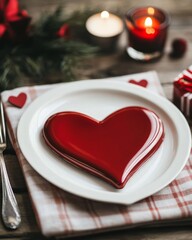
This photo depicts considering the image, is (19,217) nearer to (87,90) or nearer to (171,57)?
(87,90)

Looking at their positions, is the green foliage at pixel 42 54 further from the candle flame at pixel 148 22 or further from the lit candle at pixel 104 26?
the candle flame at pixel 148 22

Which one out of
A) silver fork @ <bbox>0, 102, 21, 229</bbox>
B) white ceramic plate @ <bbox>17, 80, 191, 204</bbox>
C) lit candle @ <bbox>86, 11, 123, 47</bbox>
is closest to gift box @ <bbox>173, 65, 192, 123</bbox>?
white ceramic plate @ <bbox>17, 80, 191, 204</bbox>

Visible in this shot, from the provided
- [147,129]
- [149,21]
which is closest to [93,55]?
[149,21]

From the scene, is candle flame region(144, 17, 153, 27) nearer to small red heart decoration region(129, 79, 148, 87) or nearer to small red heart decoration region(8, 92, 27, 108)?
small red heart decoration region(129, 79, 148, 87)

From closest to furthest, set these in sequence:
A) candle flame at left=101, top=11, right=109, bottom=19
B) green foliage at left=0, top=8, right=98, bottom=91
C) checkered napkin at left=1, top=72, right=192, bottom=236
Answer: checkered napkin at left=1, top=72, right=192, bottom=236 < green foliage at left=0, top=8, right=98, bottom=91 < candle flame at left=101, top=11, right=109, bottom=19

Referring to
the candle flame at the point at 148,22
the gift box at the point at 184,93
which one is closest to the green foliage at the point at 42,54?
the candle flame at the point at 148,22

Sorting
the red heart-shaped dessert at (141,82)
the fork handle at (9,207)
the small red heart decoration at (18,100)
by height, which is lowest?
the fork handle at (9,207)

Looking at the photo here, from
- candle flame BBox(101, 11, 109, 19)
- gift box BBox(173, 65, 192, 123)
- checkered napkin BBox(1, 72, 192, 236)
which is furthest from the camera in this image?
candle flame BBox(101, 11, 109, 19)
